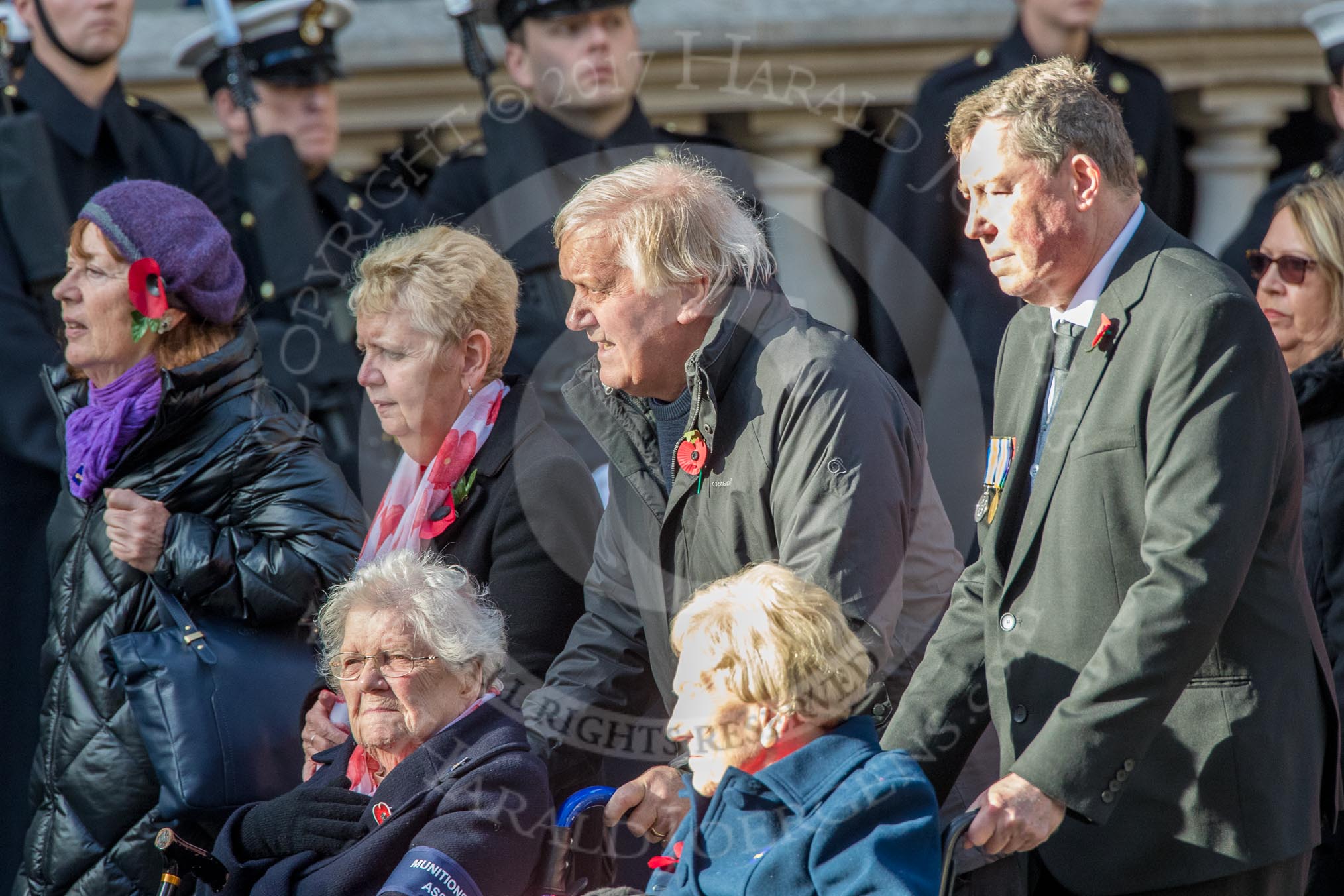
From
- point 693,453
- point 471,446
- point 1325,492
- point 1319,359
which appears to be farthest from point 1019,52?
point 693,453

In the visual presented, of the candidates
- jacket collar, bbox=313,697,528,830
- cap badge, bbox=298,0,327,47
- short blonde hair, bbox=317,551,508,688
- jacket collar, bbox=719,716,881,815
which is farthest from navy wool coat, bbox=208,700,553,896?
cap badge, bbox=298,0,327,47

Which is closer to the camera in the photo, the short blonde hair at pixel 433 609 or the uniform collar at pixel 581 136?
the short blonde hair at pixel 433 609

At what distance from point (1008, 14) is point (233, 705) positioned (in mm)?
3487

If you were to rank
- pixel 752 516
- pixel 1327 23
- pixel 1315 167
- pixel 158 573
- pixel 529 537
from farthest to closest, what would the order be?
pixel 1327 23 → pixel 1315 167 → pixel 158 573 → pixel 529 537 → pixel 752 516

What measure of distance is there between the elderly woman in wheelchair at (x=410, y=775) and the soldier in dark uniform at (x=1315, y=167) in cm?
242

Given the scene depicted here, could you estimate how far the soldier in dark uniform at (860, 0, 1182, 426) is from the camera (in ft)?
14.8

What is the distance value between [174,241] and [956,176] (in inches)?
79.3

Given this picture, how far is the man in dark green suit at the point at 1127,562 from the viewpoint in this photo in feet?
7.11

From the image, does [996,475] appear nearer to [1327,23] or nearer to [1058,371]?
[1058,371]

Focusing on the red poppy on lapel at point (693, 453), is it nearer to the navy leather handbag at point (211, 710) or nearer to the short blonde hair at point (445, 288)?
the short blonde hair at point (445, 288)

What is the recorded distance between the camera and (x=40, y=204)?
4320mm

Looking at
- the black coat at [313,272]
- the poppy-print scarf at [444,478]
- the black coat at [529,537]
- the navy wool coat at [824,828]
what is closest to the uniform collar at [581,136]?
the black coat at [313,272]

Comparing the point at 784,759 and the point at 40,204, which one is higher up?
the point at 40,204

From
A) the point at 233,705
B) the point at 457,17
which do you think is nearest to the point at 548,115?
the point at 457,17
